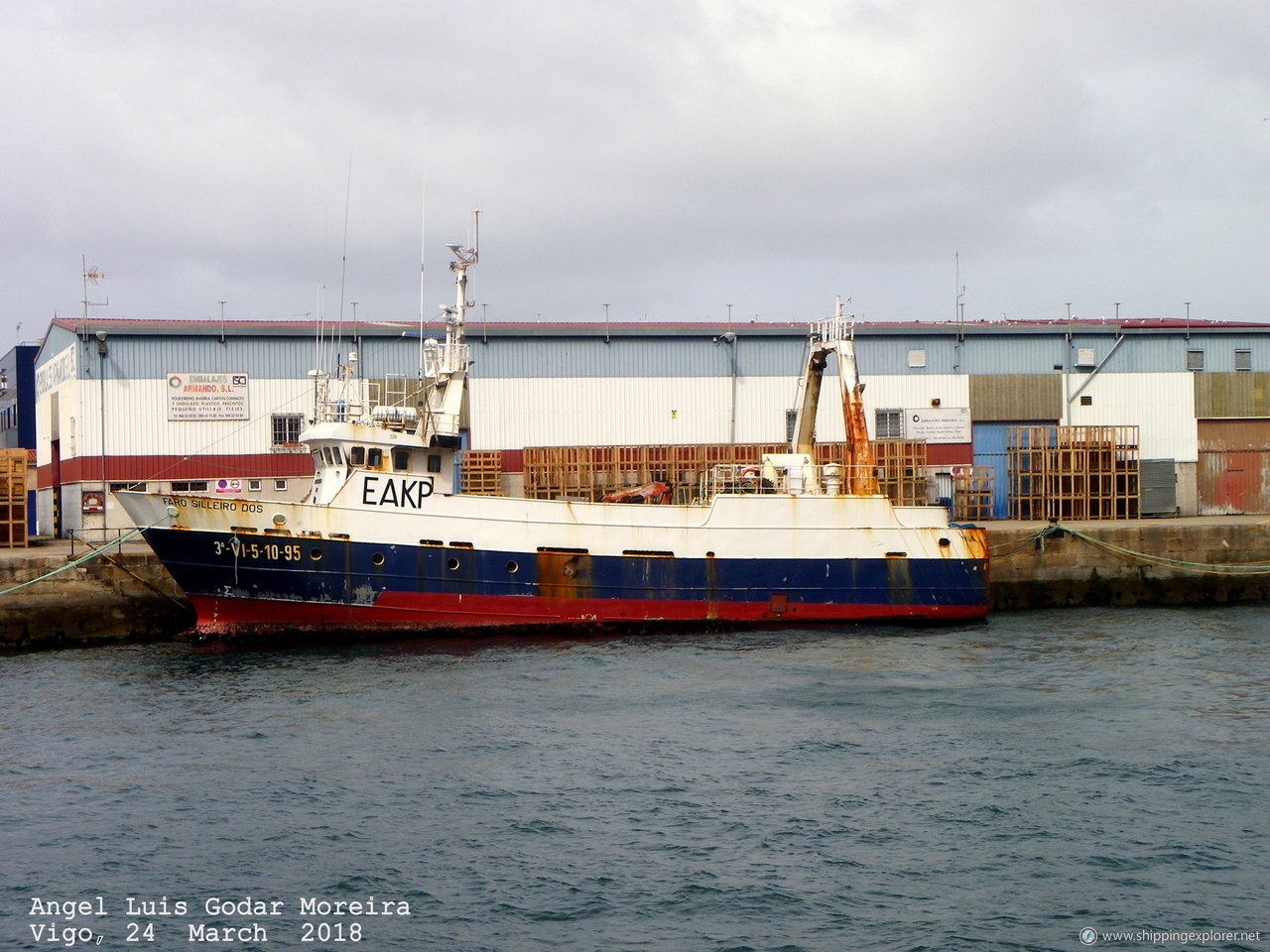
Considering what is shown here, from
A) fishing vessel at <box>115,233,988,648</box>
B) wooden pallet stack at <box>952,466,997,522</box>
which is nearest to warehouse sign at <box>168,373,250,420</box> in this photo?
fishing vessel at <box>115,233,988,648</box>

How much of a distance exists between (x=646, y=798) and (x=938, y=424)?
25.7 meters

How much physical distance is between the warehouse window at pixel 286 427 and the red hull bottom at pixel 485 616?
406 inches

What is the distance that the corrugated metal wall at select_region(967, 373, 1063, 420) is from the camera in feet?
128

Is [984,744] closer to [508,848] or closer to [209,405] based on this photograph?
[508,848]

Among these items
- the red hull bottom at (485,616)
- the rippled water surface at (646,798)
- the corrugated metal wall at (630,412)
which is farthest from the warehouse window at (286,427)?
the rippled water surface at (646,798)

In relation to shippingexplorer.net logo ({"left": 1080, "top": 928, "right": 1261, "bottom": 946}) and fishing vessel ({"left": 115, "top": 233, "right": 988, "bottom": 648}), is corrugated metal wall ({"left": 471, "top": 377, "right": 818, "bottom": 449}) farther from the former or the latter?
shippingexplorer.net logo ({"left": 1080, "top": 928, "right": 1261, "bottom": 946})

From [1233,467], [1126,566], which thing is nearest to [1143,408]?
[1233,467]

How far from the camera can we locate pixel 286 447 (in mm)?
34406

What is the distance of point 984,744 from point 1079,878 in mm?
4637

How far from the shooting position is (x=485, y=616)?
26.3 meters

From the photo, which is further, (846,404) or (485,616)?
(846,404)

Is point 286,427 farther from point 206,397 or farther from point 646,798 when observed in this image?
point 646,798

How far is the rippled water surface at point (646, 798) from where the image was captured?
1224 cm

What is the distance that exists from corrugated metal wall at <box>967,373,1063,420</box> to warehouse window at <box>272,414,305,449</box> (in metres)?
A: 20.7
